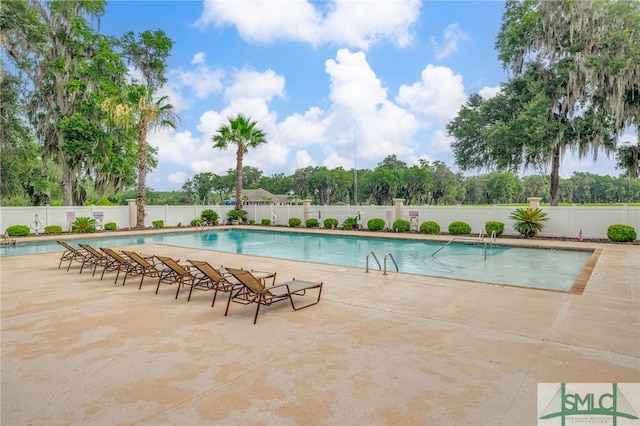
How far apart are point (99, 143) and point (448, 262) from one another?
2095 centimetres

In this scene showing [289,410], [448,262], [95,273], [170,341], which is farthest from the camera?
[448,262]

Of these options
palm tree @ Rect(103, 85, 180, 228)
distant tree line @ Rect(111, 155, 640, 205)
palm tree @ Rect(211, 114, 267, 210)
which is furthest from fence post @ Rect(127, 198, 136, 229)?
distant tree line @ Rect(111, 155, 640, 205)

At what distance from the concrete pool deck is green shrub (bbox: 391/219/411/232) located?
13007mm

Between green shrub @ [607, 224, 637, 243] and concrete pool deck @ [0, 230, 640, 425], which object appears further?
green shrub @ [607, 224, 637, 243]

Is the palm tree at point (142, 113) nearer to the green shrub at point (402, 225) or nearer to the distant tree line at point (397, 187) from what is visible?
the green shrub at point (402, 225)

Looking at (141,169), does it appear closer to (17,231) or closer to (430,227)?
(17,231)

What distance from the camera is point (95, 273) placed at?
900 cm

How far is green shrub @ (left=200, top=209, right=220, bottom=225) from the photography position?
25.4 m

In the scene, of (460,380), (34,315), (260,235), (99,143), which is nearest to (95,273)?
(34,315)

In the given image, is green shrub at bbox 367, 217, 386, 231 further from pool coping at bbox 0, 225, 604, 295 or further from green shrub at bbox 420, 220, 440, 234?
green shrub at bbox 420, 220, 440, 234

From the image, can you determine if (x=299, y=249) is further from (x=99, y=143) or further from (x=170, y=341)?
(x=99, y=143)

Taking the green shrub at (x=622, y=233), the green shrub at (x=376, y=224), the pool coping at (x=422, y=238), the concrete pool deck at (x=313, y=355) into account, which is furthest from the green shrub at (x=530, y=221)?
the concrete pool deck at (x=313, y=355)

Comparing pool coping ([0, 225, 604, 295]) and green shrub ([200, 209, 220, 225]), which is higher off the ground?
green shrub ([200, 209, 220, 225])

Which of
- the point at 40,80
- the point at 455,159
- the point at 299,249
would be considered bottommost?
the point at 299,249
